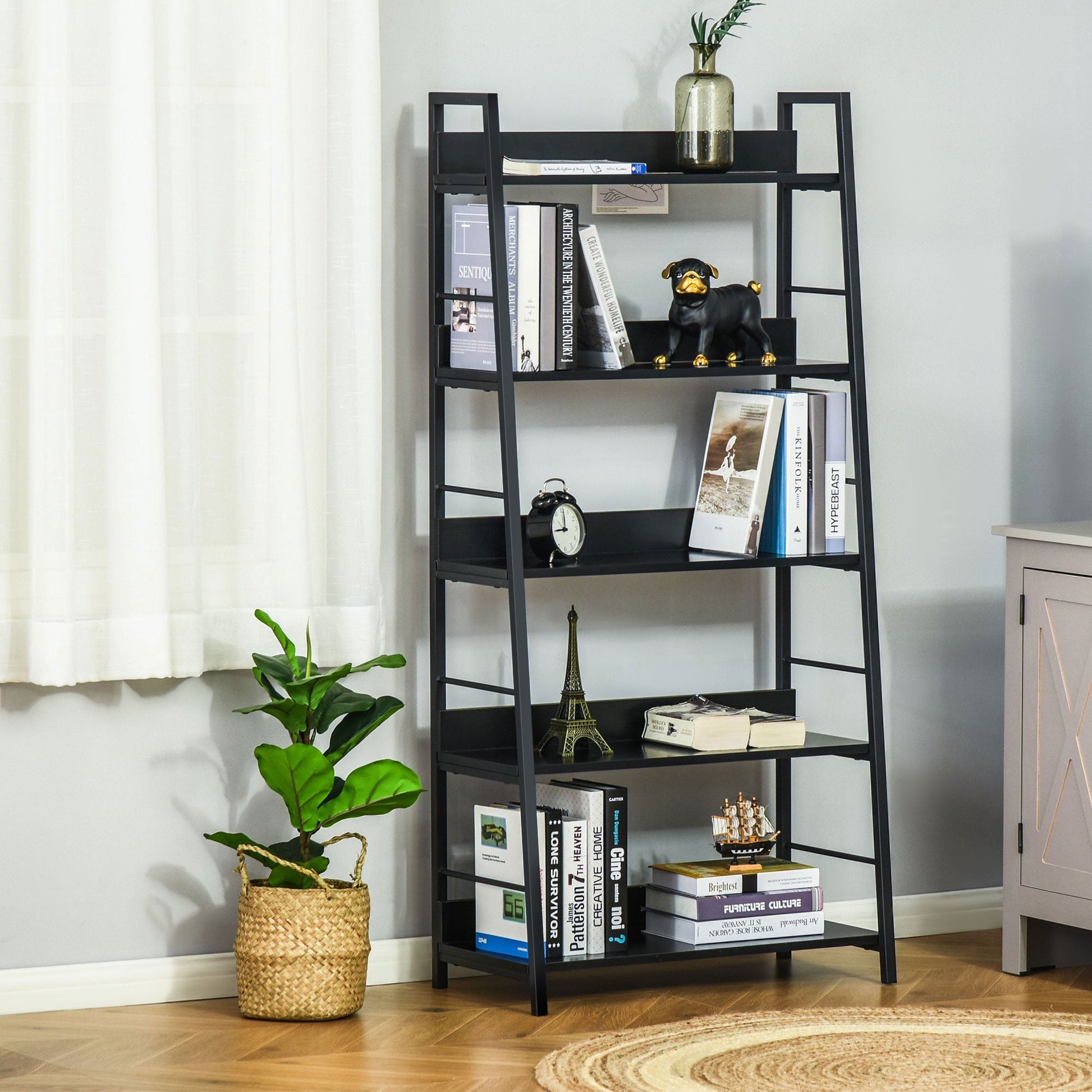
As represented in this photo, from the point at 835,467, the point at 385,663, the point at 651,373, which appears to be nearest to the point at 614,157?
the point at 651,373

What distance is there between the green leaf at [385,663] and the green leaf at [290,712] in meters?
0.13

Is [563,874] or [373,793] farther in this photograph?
[563,874]

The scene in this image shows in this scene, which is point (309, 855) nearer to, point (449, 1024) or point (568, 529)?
point (449, 1024)

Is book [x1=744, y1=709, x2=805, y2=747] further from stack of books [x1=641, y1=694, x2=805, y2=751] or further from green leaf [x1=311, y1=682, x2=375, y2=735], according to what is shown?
green leaf [x1=311, y1=682, x2=375, y2=735]

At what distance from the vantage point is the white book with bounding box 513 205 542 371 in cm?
354

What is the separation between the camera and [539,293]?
3.56 m

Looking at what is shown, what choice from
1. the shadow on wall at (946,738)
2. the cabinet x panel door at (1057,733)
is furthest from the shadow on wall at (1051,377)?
the cabinet x panel door at (1057,733)

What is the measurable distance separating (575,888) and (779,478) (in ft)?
3.03

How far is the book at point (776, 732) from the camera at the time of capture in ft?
12.3

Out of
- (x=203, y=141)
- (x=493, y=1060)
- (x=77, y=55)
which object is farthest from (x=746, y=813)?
(x=77, y=55)

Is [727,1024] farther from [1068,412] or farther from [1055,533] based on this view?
[1068,412]

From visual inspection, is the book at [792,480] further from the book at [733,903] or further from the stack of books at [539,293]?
the book at [733,903]

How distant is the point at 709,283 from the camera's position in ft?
12.8

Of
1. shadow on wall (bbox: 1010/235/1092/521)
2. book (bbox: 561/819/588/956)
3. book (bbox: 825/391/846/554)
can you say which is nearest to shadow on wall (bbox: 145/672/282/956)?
book (bbox: 561/819/588/956)
